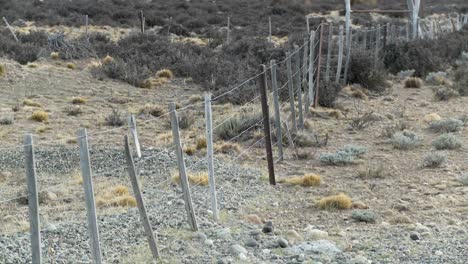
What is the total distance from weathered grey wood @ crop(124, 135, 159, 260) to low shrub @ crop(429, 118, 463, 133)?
866cm

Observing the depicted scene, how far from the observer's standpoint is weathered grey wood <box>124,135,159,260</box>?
541 centimetres

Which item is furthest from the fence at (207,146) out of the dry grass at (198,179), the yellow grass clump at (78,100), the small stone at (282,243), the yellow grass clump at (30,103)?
the yellow grass clump at (30,103)

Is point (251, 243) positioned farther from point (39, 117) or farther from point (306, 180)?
point (39, 117)

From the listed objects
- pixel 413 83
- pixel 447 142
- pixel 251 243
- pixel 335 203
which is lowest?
pixel 413 83

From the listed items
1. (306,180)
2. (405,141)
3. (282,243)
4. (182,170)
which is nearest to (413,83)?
(405,141)

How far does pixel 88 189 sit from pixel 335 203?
412 centimetres

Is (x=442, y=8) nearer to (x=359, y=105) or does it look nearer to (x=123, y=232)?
(x=359, y=105)

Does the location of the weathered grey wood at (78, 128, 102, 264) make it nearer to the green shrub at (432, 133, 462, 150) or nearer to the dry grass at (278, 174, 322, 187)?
the dry grass at (278, 174, 322, 187)

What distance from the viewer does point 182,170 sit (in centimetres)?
645

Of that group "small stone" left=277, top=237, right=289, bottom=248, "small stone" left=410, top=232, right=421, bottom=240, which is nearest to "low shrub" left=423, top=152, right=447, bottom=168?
"small stone" left=410, top=232, right=421, bottom=240

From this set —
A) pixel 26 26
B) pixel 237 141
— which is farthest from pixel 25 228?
pixel 26 26

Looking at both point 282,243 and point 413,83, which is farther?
point 413,83

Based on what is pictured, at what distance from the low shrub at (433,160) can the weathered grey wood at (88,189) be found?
22.0 ft

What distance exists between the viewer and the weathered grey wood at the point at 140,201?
5.41 meters
